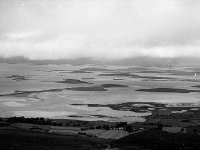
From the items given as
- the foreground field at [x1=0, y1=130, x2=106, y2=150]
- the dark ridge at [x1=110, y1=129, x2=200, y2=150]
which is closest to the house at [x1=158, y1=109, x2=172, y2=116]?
the dark ridge at [x1=110, y1=129, x2=200, y2=150]

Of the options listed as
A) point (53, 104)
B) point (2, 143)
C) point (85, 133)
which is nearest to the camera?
point (2, 143)

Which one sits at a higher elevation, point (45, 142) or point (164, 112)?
point (45, 142)

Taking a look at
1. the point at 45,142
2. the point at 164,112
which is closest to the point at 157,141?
the point at 45,142

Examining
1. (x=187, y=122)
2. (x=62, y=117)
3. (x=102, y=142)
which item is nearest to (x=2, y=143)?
(x=102, y=142)

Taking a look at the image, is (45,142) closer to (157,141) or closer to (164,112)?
(157,141)

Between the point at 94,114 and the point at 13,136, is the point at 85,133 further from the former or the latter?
the point at 94,114

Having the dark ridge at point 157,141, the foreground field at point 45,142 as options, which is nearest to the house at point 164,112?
the dark ridge at point 157,141

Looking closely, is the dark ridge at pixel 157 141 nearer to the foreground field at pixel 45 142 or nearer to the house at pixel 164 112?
the foreground field at pixel 45 142

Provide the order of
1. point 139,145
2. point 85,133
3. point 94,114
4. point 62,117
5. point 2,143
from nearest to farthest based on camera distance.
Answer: point 2,143, point 139,145, point 85,133, point 62,117, point 94,114

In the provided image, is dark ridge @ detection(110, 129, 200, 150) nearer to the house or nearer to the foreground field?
the foreground field

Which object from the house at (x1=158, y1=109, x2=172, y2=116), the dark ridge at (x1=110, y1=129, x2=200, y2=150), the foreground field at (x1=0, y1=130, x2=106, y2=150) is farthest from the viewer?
the house at (x1=158, y1=109, x2=172, y2=116)

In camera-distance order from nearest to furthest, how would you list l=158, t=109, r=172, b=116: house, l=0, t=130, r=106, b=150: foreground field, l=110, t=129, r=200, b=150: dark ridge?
l=0, t=130, r=106, b=150: foreground field, l=110, t=129, r=200, b=150: dark ridge, l=158, t=109, r=172, b=116: house
